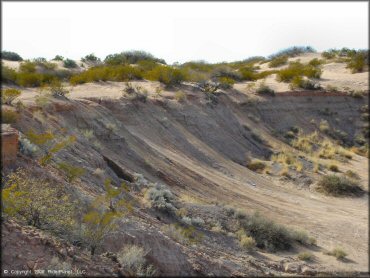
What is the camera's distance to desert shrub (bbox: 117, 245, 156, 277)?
6.78 meters

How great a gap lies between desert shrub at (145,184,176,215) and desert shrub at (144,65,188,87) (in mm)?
12943

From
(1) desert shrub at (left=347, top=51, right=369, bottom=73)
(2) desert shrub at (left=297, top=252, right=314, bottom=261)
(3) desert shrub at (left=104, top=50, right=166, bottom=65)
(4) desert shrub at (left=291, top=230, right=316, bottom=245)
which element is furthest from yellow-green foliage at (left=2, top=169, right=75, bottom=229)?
(1) desert shrub at (left=347, top=51, right=369, bottom=73)

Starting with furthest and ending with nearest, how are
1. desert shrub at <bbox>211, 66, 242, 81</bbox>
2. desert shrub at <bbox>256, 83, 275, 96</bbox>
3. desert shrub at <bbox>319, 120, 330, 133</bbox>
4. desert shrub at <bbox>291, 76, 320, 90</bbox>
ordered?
desert shrub at <bbox>211, 66, 242, 81</bbox> → desert shrub at <bbox>291, 76, 320, 90</bbox> → desert shrub at <bbox>256, 83, 275, 96</bbox> → desert shrub at <bbox>319, 120, 330, 133</bbox>

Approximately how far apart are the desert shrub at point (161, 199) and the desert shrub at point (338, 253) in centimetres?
405

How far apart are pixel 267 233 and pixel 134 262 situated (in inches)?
210

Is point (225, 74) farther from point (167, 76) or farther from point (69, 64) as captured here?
point (69, 64)

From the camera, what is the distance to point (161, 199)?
36.4 feet

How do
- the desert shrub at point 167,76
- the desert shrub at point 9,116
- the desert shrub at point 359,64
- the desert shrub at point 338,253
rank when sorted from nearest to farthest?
the desert shrub at point 9,116
the desert shrub at point 338,253
the desert shrub at point 167,76
the desert shrub at point 359,64

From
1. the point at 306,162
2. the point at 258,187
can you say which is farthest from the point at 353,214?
the point at 306,162

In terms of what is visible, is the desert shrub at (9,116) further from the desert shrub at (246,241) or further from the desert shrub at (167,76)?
the desert shrub at (167,76)

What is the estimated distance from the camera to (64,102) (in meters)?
14.7

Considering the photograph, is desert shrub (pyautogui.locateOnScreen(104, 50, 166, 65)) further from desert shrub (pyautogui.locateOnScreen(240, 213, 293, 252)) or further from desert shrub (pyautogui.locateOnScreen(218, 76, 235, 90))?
desert shrub (pyautogui.locateOnScreen(240, 213, 293, 252))

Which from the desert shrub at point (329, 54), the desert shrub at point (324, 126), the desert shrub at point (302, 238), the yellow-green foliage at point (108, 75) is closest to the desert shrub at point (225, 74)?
the yellow-green foliage at point (108, 75)

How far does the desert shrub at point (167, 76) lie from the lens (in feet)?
78.6
